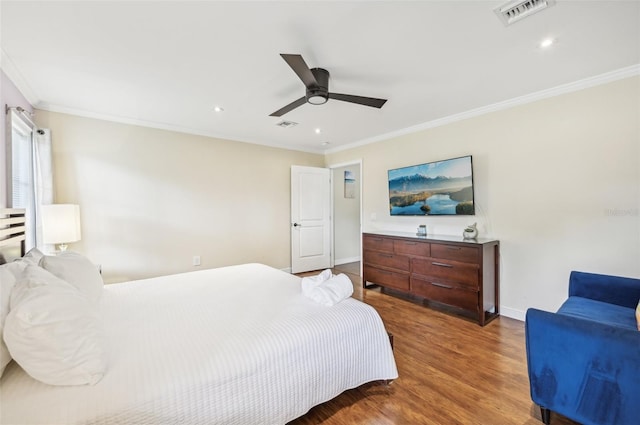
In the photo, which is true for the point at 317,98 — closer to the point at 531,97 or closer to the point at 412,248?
the point at 412,248

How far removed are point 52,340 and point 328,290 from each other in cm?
140

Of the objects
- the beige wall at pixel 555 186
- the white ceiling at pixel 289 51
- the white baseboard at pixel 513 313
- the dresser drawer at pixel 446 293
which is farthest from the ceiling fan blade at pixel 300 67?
the white baseboard at pixel 513 313

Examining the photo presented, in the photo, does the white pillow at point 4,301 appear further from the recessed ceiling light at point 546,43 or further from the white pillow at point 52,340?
the recessed ceiling light at point 546,43

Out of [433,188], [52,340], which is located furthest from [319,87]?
[433,188]

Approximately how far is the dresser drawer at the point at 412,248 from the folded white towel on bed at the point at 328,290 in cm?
171

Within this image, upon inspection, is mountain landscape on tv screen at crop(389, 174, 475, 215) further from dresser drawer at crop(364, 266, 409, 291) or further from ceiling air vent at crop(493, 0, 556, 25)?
ceiling air vent at crop(493, 0, 556, 25)

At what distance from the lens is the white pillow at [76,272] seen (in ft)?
5.57

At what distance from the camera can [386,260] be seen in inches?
151

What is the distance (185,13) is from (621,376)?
10.1ft

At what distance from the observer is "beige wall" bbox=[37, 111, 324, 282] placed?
10.8 feet

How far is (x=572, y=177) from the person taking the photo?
2646mm

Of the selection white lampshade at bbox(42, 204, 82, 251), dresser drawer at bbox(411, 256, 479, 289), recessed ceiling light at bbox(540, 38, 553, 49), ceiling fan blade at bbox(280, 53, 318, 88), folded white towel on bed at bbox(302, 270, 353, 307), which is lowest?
dresser drawer at bbox(411, 256, 479, 289)

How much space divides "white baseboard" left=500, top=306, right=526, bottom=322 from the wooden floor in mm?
89

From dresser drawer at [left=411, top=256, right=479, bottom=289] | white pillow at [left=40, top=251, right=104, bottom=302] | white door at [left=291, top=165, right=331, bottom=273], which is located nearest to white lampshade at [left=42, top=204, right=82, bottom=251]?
white pillow at [left=40, top=251, right=104, bottom=302]
